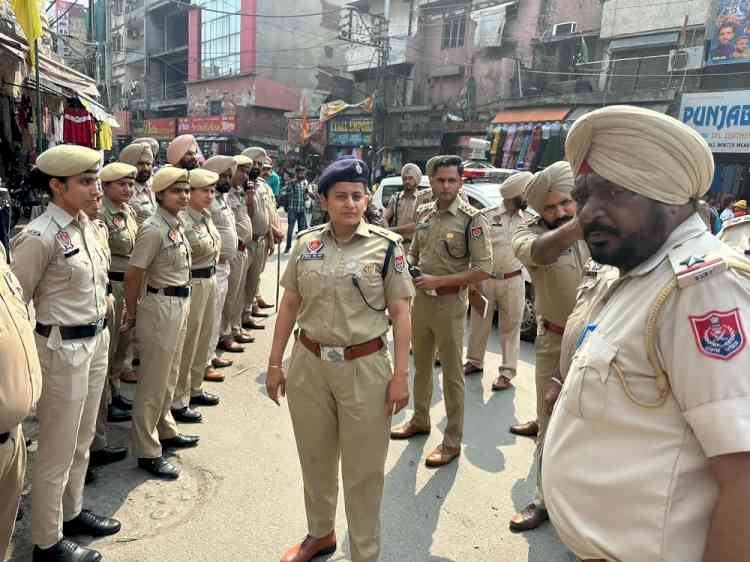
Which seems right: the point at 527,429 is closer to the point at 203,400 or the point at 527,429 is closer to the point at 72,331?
the point at 203,400

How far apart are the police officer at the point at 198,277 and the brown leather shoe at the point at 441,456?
1.82m

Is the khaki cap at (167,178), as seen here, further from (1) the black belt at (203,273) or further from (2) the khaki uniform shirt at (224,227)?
(2) the khaki uniform shirt at (224,227)

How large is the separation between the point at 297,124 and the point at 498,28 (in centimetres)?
1161

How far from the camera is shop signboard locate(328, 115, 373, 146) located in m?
27.3

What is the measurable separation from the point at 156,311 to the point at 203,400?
4.52 ft

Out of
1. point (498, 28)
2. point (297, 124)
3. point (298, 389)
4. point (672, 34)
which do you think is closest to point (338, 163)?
point (298, 389)

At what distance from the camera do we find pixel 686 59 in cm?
1778

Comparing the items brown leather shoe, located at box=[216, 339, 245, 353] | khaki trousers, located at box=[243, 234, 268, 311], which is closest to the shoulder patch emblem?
brown leather shoe, located at box=[216, 339, 245, 353]

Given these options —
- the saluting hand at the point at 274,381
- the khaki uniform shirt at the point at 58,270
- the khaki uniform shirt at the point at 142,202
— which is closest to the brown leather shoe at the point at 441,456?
the saluting hand at the point at 274,381

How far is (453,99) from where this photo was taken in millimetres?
27500

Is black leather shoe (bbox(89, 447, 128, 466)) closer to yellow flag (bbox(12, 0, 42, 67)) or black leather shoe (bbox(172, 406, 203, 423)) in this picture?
black leather shoe (bbox(172, 406, 203, 423))

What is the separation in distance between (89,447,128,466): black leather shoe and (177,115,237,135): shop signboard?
1242 inches

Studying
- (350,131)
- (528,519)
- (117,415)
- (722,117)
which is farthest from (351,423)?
(350,131)

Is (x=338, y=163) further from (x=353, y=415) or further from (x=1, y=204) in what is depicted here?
(x=1, y=204)
